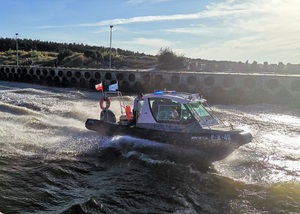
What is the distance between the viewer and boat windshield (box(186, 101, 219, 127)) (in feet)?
37.4

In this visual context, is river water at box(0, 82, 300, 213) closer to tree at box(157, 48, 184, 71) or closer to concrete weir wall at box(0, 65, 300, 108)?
concrete weir wall at box(0, 65, 300, 108)

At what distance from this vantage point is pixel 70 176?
9719 millimetres

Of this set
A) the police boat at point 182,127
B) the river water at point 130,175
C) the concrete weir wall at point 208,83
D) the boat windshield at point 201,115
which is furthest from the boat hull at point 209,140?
the concrete weir wall at point 208,83

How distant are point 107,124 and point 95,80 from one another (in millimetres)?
23562

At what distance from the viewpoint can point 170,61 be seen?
170 ft

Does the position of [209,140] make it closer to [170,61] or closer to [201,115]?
[201,115]

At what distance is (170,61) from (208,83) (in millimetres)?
22671

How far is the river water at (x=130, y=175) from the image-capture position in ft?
26.3

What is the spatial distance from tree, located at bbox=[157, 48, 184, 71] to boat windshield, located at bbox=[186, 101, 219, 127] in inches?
1527

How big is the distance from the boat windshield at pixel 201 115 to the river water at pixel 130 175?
127cm

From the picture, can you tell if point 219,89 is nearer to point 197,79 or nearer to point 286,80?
point 197,79

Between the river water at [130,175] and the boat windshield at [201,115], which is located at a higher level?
the boat windshield at [201,115]

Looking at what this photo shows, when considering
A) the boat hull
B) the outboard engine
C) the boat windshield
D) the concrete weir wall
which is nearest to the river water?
the boat hull

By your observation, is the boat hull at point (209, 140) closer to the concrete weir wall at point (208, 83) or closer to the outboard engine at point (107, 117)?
the outboard engine at point (107, 117)
